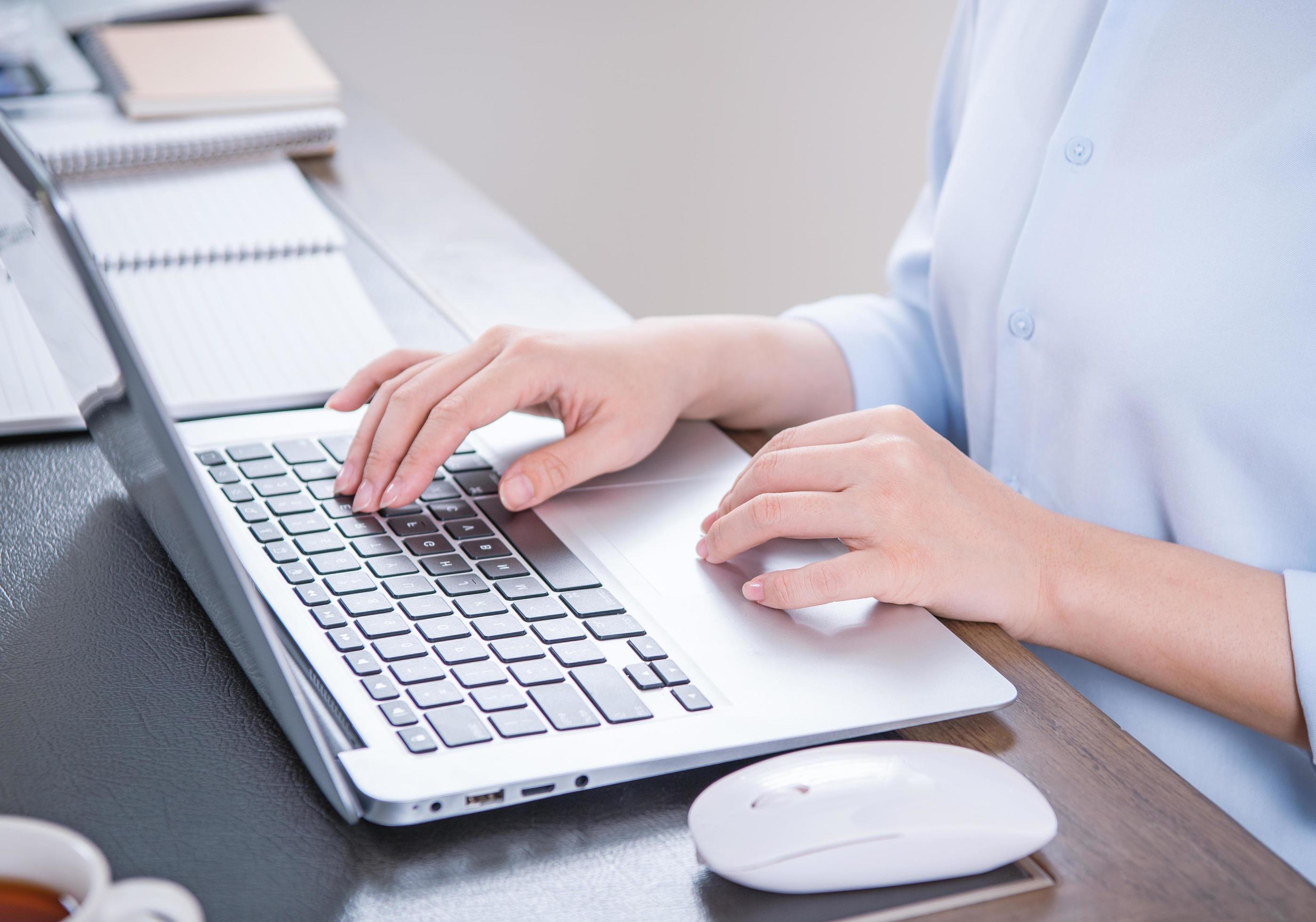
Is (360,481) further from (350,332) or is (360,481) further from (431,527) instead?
(350,332)

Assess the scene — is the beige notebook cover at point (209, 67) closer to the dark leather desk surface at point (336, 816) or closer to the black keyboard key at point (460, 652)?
the dark leather desk surface at point (336, 816)

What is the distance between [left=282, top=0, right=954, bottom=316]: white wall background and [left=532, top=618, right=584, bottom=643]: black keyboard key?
5.75 feet

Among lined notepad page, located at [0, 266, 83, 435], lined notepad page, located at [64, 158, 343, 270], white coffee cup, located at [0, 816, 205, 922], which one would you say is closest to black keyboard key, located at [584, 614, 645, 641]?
white coffee cup, located at [0, 816, 205, 922]

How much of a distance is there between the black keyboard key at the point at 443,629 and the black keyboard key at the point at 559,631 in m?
0.03

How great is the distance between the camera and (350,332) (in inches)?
31.6

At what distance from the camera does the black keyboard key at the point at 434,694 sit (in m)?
0.44

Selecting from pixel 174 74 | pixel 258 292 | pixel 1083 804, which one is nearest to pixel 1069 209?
pixel 1083 804

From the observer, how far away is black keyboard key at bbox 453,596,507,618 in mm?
500

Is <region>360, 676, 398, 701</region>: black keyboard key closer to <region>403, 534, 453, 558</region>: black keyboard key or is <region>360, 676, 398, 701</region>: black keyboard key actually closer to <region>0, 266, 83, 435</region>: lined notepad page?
<region>403, 534, 453, 558</region>: black keyboard key

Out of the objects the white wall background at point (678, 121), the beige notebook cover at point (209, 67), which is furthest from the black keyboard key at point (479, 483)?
the white wall background at point (678, 121)

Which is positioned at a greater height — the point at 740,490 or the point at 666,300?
the point at 740,490

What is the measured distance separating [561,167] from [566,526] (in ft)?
5.87

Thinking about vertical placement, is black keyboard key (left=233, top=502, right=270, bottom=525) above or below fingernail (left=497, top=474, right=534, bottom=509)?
below

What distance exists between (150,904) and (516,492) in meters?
0.32
